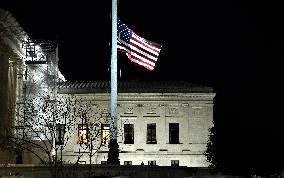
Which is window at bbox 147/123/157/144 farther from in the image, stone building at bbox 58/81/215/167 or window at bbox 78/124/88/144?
window at bbox 78/124/88/144

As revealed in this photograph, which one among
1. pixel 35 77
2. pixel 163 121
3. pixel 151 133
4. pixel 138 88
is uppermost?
pixel 35 77

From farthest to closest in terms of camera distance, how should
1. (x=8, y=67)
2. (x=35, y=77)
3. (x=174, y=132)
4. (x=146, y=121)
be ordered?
(x=174, y=132) → (x=146, y=121) → (x=35, y=77) → (x=8, y=67)

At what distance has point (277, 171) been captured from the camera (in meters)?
34.1

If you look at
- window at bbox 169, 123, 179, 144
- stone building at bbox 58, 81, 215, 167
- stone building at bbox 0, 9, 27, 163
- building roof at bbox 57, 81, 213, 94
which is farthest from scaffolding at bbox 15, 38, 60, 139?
window at bbox 169, 123, 179, 144

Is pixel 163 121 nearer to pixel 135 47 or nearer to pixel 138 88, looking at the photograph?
pixel 138 88

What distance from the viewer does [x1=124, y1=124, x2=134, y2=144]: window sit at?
171 feet

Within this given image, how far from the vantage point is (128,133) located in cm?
5219

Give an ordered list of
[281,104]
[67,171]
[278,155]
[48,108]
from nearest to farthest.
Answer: [67,171], [278,155], [281,104], [48,108]

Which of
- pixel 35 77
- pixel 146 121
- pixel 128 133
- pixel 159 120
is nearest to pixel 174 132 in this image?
pixel 159 120

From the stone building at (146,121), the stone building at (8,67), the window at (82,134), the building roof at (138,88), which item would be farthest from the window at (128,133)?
the stone building at (8,67)

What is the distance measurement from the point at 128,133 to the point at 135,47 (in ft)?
71.2

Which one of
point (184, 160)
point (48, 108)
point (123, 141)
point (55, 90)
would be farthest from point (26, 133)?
point (184, 160)

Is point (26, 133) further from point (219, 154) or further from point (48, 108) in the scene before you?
point (219, 154)

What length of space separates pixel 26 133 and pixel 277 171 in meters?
17.8
